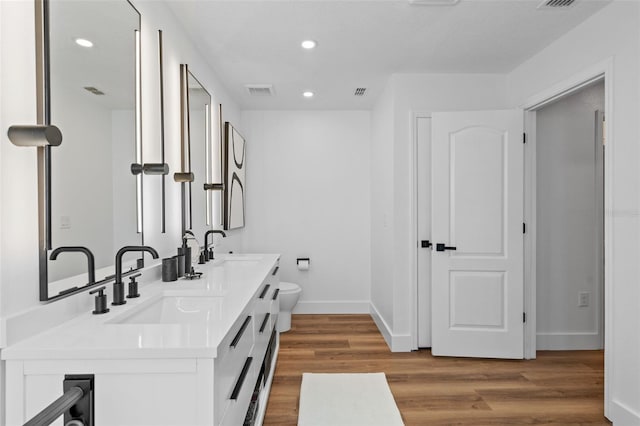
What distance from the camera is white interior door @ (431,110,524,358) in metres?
3.29

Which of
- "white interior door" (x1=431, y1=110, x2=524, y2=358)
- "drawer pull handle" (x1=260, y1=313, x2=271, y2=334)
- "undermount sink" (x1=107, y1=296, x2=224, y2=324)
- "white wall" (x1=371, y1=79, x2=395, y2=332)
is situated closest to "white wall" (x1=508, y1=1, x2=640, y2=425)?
"white interior door" (x1=431, y1=110, x2=524, y2=358)

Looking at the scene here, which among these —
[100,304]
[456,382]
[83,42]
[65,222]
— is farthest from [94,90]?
[456,382]

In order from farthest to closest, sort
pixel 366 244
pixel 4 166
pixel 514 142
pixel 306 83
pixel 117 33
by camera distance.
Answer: pixel 366 244, pixel 306 83, pixel 514 142, pixel 117 33, pixel 4 166

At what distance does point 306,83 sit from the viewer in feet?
12.3

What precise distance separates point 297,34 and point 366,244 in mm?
2734

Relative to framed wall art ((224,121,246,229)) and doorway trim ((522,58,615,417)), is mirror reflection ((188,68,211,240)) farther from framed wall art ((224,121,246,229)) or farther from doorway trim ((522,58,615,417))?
doorway trim ((522,58,615,417))

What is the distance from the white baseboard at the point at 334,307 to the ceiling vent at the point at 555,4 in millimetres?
3448

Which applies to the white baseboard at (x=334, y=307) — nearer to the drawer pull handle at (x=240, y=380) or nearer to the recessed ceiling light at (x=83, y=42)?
the drawer pull handle at (x=240, y=380)

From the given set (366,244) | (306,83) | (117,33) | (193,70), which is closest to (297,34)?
(193,70)

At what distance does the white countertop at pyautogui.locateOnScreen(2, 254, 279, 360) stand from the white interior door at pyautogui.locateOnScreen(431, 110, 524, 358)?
2192 millimetres

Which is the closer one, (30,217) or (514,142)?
(30,217)

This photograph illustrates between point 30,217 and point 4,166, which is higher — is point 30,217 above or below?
below

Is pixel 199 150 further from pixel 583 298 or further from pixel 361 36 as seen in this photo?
pixel 583 298

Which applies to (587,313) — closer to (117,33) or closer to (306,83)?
(306,83)
